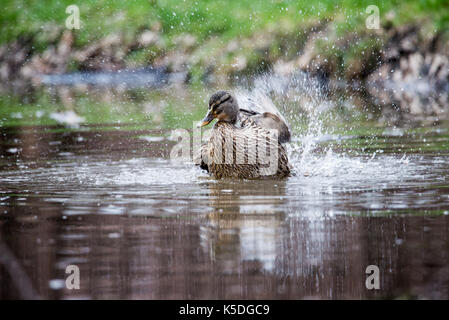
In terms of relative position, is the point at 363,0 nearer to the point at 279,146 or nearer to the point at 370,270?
the point at 279,146

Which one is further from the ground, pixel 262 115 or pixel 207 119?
pixel 262 115

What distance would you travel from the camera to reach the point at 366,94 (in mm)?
17203

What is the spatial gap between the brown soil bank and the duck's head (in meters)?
6.91

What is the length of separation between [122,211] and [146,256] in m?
1.43

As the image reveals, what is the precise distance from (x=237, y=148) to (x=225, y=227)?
2600 millimetres

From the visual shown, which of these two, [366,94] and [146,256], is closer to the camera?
[146,256]

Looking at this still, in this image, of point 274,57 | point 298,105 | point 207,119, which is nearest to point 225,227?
point 207,119

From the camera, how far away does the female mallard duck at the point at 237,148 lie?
8508mm

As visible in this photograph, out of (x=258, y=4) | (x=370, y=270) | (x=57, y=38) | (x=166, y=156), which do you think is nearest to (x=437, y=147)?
(x=166, y=156)

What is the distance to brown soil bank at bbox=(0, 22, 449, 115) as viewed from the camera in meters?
19.0

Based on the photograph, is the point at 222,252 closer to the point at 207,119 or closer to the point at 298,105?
the point at 207,119

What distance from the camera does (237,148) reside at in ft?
28.1

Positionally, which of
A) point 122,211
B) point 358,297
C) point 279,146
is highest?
point 279,146

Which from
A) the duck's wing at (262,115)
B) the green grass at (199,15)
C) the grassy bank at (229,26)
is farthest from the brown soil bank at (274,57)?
the duck's wing at (262,115)
